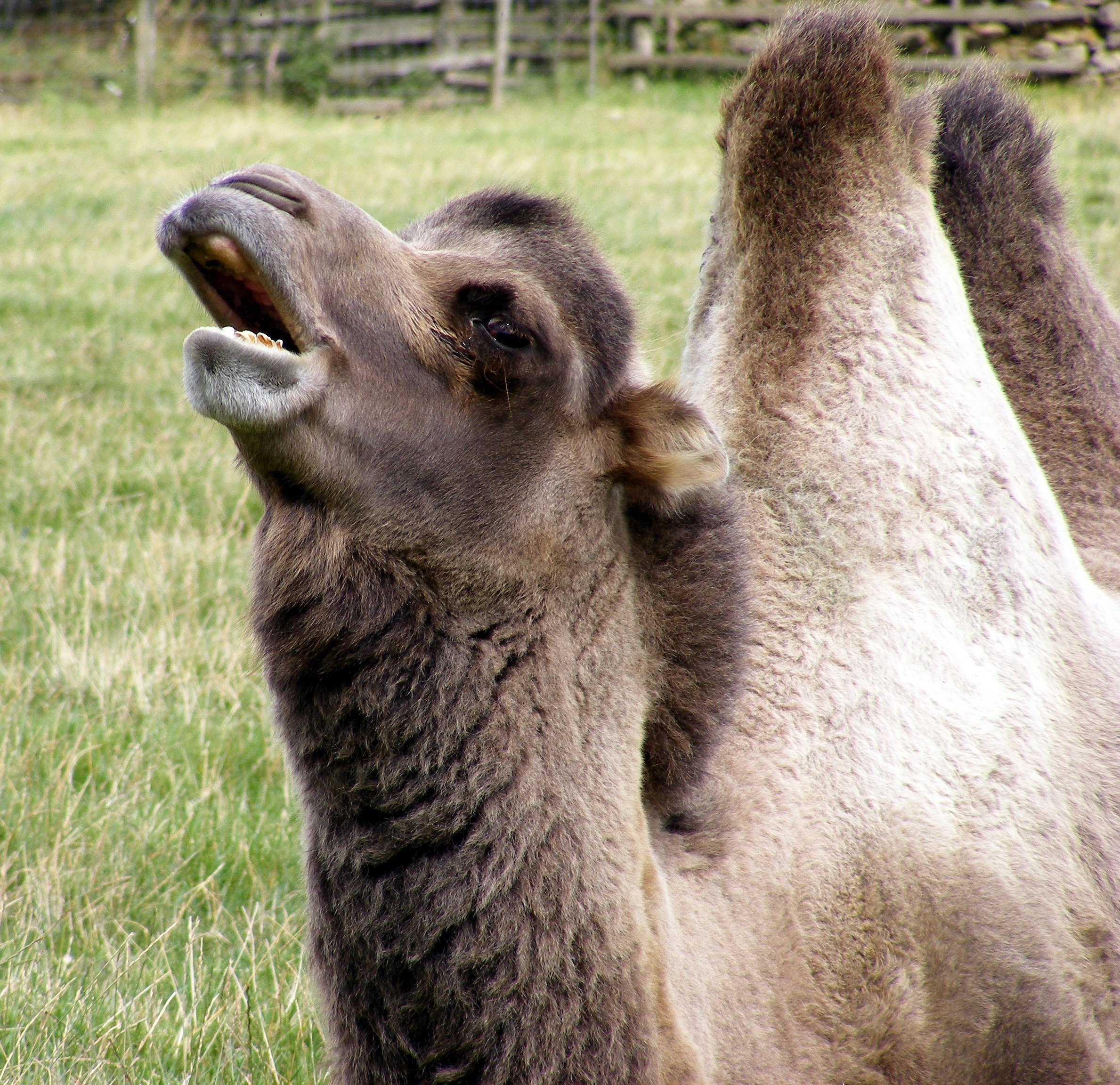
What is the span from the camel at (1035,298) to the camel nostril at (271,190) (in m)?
2.38

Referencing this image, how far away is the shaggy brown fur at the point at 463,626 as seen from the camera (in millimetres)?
2271

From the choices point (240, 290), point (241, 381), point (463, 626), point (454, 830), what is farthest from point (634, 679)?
point (240, 290)

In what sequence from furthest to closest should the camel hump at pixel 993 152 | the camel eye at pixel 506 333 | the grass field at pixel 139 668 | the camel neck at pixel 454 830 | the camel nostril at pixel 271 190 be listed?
the camel hump at pixel 993 152, the grass field at pixel 139 668, the camel eye at pixel 506 333, the camel nostril at pixel 271 190, the camel neck at pixel 454 830

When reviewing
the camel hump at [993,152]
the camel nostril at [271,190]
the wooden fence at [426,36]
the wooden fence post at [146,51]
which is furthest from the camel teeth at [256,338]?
the wooden fence at [426,36]

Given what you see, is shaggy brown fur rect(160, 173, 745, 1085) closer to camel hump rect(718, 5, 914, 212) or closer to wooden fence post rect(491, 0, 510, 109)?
camel hump rect(718, 5, 914, 212)

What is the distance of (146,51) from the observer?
19250mm

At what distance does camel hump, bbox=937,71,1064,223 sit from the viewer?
13.9 ft

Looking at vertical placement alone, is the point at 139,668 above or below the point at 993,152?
below

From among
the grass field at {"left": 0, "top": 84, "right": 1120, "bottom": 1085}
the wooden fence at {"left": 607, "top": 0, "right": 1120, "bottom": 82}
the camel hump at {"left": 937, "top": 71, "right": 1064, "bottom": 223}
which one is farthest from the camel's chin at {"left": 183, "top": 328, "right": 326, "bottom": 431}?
the wooden fence at {"left": 607, "top": 0, "right": 1120, "bottom": 82}

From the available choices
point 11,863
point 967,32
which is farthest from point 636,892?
point 967,32

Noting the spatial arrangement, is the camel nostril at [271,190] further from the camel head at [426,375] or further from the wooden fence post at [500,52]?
the wooden fence post at [500,52]

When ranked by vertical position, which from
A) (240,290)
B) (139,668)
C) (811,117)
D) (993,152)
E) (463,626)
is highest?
(811,117)

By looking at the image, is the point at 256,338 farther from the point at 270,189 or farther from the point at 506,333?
the point at 506,333

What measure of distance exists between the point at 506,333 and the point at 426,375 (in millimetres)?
166
